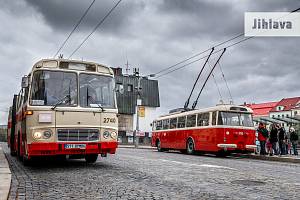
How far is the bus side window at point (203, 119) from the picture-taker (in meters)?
21.6

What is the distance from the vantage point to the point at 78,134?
10547 mm

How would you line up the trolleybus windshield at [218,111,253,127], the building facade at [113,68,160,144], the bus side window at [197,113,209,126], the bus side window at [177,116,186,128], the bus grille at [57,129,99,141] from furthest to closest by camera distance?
the building facade at [113,68,160,144] < the bus side window at [177,116,186,128] < the bus side window at [197,113,209,126] < the trolleybus windshield at [218,111,253,127] < the bus grille at [57,129,99,141]

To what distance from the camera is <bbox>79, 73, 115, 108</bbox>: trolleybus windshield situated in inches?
433

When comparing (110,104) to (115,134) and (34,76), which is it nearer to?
(115,134)

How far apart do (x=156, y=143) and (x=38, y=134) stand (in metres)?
20.3

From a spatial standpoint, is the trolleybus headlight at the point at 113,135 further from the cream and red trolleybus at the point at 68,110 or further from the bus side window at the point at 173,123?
→ the bus side window at the point at 173,123

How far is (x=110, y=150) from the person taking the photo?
11.1m

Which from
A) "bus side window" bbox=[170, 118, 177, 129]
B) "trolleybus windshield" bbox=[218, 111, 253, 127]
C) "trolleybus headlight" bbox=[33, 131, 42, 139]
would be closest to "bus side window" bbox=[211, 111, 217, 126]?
"trolleybus windshield" bbox=[218, 111, 253, 127]

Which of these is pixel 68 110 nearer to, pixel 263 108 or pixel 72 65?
pixel 72 65

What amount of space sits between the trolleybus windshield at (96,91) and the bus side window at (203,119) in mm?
10936

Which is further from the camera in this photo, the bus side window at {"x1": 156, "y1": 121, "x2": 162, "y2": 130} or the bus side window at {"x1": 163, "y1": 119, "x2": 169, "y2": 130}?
the bus side window at {"x1": 156, "y1": 121, "x2": 162, "y2": 130}

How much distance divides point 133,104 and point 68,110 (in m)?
58.2

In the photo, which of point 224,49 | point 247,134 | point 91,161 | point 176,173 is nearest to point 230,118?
point 247,134

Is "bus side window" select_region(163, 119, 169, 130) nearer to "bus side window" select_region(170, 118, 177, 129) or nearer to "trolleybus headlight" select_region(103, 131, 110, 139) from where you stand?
"bus side window" select_region(170, 118, 177, 129)
